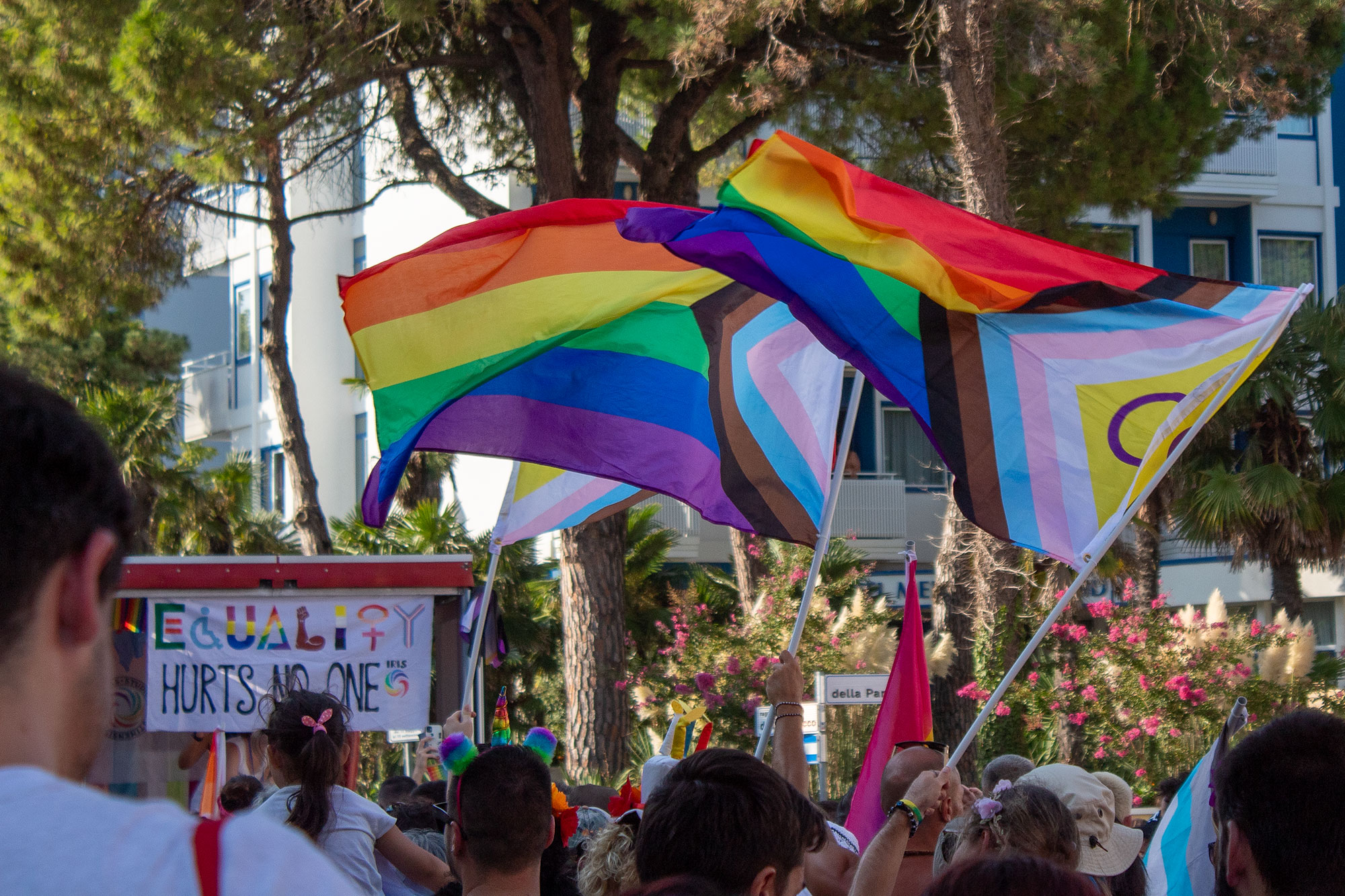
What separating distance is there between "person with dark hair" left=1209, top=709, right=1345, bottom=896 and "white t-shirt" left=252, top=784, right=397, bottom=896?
2.52 meters

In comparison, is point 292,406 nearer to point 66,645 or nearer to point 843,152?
point 843,152

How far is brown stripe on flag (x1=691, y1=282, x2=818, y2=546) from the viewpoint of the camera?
5965 mm

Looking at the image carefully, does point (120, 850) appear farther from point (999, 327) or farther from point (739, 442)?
point (739, 442)

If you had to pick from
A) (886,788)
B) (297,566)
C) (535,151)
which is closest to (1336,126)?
(535,151)

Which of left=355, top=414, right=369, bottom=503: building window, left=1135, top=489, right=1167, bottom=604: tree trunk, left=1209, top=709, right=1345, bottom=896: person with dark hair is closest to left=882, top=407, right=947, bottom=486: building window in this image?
left=1135, top=489, right=1167, bottom=604: tree trunk

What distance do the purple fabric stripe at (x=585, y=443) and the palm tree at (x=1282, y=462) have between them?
11070 millimetres

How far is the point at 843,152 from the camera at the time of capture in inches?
525

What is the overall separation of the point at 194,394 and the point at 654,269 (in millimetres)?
26722

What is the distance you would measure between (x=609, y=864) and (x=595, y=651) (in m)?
8.50

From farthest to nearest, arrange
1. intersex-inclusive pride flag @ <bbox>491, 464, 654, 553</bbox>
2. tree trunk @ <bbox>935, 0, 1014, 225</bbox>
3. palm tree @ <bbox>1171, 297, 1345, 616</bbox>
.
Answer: palm tree @ <bbox>1171, 297, 1345, 616</bbox> < tree trunk @ <bbox>935, 0, 1014, 225</bbox> < intersex-inclusive pride flag @ <bbox>491, 464, 654, 553</bbox>

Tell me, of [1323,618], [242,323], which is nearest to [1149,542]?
[1323,618]

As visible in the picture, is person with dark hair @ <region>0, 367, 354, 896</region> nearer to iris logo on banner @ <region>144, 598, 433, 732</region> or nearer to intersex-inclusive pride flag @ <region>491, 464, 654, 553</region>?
intersex-inclusive pride flag @ <region>491, 464, 654, 553</region>

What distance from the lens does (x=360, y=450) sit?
2625 cm

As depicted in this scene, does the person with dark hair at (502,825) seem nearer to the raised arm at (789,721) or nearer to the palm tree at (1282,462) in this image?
the raised arm at (789,721)
